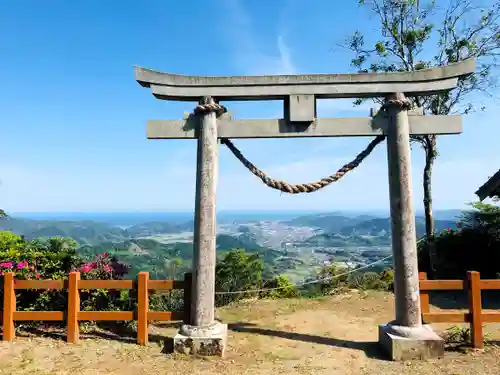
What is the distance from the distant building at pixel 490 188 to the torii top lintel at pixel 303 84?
3.66 meters

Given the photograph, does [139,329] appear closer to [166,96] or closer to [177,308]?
[177,308]

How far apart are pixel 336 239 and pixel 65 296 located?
104 feet

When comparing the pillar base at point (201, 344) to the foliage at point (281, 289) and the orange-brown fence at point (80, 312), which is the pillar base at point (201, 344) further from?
the foliage at point (281, 289)

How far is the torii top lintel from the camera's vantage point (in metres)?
5.26

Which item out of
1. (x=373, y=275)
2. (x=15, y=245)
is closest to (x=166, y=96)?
(x=15, y=245)

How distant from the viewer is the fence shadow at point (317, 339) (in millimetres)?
5137

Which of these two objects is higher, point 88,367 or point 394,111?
→ point 394,111

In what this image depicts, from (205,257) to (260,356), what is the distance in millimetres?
1559

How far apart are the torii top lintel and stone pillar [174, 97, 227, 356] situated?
31 cm

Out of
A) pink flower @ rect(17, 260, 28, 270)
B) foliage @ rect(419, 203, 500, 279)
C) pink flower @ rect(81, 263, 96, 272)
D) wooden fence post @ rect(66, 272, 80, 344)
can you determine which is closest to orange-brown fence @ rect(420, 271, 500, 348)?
wooden fence post @ rect(66, 272, 80, 344)

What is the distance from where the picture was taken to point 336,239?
3538 centimetres

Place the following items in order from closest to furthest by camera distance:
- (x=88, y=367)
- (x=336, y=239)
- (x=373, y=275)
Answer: (x=88, y=367)
(x=373, y=275)
(x=336, y=239)

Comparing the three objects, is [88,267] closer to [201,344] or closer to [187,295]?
[187,295]

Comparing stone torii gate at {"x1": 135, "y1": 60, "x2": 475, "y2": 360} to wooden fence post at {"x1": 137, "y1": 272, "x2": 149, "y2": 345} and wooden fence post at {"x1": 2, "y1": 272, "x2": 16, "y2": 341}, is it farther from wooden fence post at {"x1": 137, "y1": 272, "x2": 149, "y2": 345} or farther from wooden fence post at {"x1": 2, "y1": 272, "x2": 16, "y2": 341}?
wooden fence post at {"x1": 2, "y1": 272, "x2": 16, "y2": 341}
